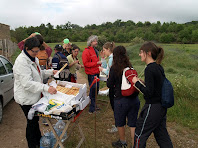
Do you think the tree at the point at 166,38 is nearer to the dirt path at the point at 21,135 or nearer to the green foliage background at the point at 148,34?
the green foliage background at the point at 148,34

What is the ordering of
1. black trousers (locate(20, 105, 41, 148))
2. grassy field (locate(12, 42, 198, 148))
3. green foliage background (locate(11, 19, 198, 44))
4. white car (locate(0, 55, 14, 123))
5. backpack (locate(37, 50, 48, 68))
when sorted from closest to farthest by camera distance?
black trousers (locate(20, 105, 41, 148)) < grassy field (locate(12, 42, 198, 148)) < white car (locate(0, 55, 14, 123)) < backpack (locate(37, 50, 48, 68)) < green foliage background (locate(11, 19, 198, 44))

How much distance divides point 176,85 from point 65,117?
4769 millimetres

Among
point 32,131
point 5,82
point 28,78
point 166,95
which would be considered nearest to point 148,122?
point 166,95

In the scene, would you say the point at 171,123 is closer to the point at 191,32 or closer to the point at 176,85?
the point at 176,85

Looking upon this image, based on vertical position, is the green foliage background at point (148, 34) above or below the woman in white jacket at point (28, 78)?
above

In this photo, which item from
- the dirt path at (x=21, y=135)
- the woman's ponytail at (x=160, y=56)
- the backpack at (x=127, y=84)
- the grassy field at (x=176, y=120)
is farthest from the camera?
the grassy field at (x=176, y=120)

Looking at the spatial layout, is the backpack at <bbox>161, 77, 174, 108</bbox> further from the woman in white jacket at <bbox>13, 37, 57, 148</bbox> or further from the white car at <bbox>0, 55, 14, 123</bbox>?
the white car at <bbox>0, 55, 14, 123</bbox>

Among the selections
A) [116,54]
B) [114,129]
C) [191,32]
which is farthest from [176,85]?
[191,32]

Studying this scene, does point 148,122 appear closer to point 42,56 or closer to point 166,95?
point 166,95

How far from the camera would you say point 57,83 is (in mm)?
3053

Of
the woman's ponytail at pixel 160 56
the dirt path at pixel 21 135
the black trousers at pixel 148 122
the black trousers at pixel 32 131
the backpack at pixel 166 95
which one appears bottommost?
the dirt path at pixel 21 135

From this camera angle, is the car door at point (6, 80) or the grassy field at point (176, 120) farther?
the car door at point (6, 80)

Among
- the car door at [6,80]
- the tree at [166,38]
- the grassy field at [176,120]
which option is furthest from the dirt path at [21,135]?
the tree at [166,38]

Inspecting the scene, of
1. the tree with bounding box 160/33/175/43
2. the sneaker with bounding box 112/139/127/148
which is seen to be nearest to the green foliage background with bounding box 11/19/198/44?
the tree with bounding box 160/33/175/43
